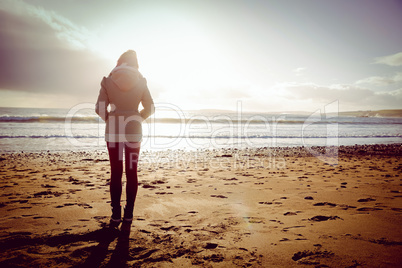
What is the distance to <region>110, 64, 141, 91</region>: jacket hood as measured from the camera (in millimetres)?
2848

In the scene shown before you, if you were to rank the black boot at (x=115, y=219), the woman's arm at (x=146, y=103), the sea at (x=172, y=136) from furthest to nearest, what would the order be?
1. the sea at (x=172, y=136)
2. the woman's arm at (x=146, y=103)
3. the black boot at (x=115, y=219)

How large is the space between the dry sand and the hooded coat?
1.31 metres

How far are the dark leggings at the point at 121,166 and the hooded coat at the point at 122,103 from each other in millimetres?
94

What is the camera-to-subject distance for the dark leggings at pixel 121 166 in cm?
292

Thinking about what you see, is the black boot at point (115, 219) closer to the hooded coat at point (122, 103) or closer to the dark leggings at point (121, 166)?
the dark leggings at point (121, 166)

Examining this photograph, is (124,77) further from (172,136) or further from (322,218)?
(172,136)

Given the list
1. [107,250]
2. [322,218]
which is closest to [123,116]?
[107,250]

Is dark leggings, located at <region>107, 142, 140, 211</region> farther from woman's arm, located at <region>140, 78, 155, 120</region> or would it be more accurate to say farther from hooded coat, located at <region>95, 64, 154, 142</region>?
woman's arm, located at <region>140, 78, 155, 120</region>

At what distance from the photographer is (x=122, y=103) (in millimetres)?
2928

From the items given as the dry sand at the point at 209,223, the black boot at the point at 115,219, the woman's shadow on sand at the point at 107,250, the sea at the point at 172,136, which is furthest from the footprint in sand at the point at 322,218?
the sea at the point at 172,136

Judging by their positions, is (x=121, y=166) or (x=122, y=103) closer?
(x=122, y=103)

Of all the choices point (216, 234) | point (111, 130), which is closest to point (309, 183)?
point (216, 234)

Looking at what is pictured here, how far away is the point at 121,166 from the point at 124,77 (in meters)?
1.24

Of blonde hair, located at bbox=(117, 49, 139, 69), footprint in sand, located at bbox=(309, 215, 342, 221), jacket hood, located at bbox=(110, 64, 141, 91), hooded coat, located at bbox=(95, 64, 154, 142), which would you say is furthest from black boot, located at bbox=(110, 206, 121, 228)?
footprint in sand, located at bbox=(309, 215, 342, 221)
